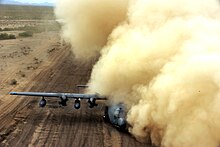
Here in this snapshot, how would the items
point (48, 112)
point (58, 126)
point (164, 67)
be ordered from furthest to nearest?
point (48, 112) → point (58, 126) → point (164, 67)

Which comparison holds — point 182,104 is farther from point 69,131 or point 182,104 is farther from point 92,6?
point 92,6

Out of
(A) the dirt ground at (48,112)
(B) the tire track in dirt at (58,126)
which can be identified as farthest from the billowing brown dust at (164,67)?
(A) the dirt ground at (48,112)

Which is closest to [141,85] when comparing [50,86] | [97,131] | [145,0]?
[97,131]

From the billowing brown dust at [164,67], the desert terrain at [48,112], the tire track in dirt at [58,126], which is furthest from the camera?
the desert terrain at [48,112]

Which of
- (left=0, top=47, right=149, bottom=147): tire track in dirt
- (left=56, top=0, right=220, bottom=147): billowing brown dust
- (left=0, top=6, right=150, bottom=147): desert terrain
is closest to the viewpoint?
(left=56, top=0, right=220, bottom=147): billowing brown dust

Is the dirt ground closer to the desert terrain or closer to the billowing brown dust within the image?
the desert terrain

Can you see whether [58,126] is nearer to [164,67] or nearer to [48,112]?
[48,112]

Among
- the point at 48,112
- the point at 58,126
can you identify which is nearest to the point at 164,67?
the point at 58,126

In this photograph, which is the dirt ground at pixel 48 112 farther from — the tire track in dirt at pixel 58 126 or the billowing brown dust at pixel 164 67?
the billowing brown dust at pixel 164 67

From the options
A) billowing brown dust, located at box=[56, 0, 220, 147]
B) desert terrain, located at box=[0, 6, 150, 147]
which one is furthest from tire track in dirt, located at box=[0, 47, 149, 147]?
billowing brown dust, located at box=[56, 0, 220, 147]
